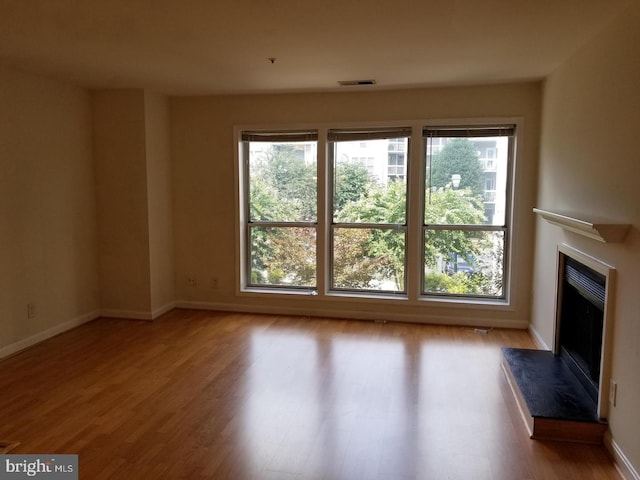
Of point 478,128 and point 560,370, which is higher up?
point 478,128

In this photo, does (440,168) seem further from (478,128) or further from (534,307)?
(534,307)

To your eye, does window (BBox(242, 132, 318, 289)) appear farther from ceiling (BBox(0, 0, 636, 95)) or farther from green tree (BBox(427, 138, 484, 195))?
green tree (BBox(427, 138, 484, 195))

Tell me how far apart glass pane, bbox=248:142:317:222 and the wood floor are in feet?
4.44

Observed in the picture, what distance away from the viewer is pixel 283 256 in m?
5.19

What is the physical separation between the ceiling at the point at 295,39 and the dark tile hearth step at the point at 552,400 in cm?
225

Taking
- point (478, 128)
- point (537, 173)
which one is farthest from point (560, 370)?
point (478, 128)

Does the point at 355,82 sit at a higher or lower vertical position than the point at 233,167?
higher

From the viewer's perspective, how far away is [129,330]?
4559mm

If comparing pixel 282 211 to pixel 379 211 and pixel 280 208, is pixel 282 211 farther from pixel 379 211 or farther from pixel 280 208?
pixel 379 211

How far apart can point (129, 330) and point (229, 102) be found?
2.59 meters

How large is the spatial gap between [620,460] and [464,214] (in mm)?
2721

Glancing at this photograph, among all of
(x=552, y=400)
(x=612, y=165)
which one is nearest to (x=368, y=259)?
(x=552, y=400)

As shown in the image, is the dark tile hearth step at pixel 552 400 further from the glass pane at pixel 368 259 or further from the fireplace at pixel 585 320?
the glass pane at pixel 368 259

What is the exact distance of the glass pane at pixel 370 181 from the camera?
189 inches
